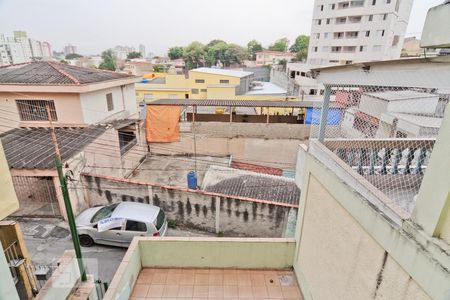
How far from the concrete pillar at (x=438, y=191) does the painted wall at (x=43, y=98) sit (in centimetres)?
1288

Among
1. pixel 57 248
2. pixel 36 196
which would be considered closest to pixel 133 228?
pixel 57 248

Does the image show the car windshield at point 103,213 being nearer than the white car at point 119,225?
No

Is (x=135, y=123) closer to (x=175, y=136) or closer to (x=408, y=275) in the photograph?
(x=175, y=136)

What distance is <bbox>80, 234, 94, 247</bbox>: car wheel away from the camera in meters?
7.94

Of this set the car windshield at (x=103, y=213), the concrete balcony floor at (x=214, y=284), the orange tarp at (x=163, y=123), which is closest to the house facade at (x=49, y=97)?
the orange tarp at (x=163, y=123)

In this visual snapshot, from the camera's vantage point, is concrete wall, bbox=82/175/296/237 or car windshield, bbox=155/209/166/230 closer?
car windshield, bbox=155/209/166/230

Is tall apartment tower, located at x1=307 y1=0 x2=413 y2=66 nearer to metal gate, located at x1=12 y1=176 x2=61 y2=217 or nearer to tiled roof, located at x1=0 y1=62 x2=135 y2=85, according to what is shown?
tiled roof, located at x1=0 y1=62 x2=135 y2=85

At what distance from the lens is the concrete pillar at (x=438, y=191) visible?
167cm

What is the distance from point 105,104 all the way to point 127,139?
231 centimetres

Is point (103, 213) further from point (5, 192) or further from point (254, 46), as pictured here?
point (254, 46)

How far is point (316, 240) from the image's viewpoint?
3.83 metres

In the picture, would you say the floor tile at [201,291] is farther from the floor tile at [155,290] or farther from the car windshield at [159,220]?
the car windshield at [159,220]

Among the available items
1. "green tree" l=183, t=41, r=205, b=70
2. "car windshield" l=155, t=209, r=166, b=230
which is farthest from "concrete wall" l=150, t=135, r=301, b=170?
"green tree" l=183, t=41, r=205, b=70

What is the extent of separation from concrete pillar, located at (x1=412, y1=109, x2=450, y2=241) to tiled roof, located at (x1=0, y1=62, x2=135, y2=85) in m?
12.7
